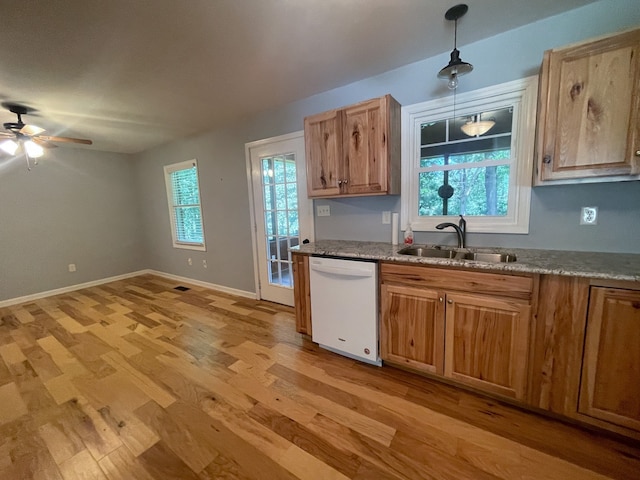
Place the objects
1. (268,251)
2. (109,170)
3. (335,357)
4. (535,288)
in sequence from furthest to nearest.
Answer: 1. (109,170)
2. (268,251)
3. (335,357)
4. (535,288)

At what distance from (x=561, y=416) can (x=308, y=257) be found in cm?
189

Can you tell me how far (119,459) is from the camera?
1331 millimetres

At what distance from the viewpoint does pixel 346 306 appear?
6.61 ft

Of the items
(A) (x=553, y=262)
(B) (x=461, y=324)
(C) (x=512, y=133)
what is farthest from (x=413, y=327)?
(C) (x=512, y=133)

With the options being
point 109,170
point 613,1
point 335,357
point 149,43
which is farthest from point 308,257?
point 109,170

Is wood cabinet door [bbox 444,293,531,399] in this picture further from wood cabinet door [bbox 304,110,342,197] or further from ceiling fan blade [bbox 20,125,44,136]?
ceiling fan blade [bbox 20,125,44,136]

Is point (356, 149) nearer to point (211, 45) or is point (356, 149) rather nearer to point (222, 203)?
point (211, 45)

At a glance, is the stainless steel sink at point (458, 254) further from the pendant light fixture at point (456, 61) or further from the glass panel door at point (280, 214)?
the glass panel door at point (280, 214)

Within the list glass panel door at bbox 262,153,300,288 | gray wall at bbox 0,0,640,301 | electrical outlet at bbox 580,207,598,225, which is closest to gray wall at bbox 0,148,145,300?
gray wall at bbox 0,0,640,301

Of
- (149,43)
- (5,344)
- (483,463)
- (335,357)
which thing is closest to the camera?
(483,463)

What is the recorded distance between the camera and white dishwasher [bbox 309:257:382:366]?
6.24 feet

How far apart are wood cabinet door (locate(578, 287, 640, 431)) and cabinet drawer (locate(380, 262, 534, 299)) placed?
0.96ft

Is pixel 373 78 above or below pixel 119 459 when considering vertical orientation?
above

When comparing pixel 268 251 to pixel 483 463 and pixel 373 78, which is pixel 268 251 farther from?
pixel 483 463
